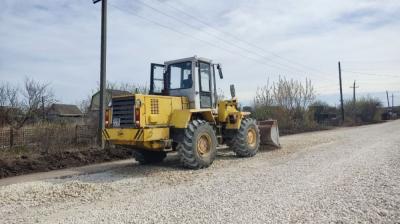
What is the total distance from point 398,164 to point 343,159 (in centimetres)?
149

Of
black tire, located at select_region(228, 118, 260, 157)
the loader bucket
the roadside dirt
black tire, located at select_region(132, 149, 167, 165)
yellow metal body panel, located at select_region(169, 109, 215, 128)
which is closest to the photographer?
yellow metal body panel, located at select_region(169, 109, 215, 128)

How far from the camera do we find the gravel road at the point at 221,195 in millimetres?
5594

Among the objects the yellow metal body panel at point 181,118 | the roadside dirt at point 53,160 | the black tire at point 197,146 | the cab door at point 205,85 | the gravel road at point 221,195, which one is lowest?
the gravel road at point 221,195

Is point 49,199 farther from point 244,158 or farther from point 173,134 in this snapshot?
point 244,158

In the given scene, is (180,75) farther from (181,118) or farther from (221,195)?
(221,195)

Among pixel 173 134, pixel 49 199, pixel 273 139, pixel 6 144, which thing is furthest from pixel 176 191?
pixel 6 144

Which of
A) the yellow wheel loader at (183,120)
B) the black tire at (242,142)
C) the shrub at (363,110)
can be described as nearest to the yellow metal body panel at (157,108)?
the yellow wheel loader at (183,120)

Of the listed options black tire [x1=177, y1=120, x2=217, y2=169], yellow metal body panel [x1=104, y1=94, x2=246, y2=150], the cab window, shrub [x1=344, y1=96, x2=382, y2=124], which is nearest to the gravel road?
black tire [x1=177, y1=120, x2=217, y2=169]

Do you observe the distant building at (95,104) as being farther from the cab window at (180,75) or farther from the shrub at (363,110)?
the shrub at (363,110)

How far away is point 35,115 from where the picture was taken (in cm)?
1916

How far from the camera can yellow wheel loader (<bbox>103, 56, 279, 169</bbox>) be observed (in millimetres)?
9570

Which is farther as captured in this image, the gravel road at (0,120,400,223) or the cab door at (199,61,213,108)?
the cab door at (199,61,213,108)

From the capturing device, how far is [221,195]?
22.4ft

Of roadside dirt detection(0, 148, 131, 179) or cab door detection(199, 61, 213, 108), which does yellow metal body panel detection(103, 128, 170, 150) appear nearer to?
cab door detection(199, 61, 213, 108)
